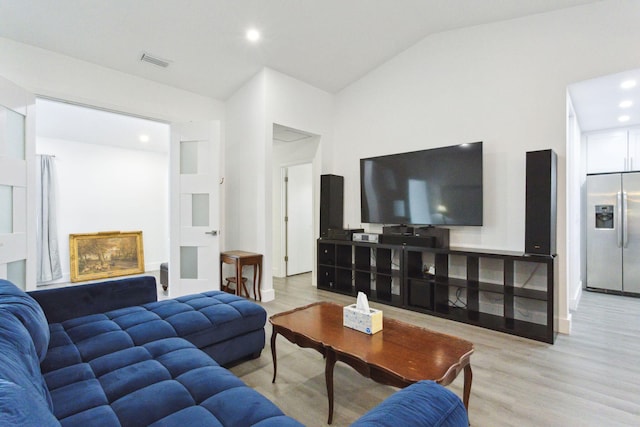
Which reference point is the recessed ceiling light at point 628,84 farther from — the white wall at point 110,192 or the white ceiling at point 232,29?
the white wall at point 110,192

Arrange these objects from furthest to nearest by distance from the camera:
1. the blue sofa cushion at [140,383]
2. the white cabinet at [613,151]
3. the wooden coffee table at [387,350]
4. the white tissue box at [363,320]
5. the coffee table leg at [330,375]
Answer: the white cabinet at [613,151]
the white tissue box at [363,320]
the coffee table leg at [330,375]
the wooden coffee table at [387,350]
the blue sofa cushion at [140,383]

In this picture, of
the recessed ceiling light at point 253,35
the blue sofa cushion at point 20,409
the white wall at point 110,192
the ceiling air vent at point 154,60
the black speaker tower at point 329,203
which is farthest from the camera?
the white wall at point 110,192

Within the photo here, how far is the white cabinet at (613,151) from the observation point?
4348 mm

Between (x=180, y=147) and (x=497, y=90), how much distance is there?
12.7 feet

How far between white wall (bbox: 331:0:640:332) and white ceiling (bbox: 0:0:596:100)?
0.60 feet

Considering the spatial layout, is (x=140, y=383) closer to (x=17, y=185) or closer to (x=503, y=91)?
(x=17, y=185)

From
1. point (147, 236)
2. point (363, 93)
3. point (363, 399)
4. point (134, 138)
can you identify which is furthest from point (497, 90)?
point (147, 236)

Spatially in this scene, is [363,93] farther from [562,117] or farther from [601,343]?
[601,343]

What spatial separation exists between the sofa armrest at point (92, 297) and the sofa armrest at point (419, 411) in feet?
7.35

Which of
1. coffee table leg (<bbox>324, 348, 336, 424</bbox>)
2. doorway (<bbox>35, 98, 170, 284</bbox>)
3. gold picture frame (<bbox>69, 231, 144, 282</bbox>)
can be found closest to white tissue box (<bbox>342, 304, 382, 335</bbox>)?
coffee table leg (<bbox>324, 348, 336, 424</bbox>)

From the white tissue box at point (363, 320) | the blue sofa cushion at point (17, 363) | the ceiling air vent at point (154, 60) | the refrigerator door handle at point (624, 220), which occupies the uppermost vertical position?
the ceiling air vent at point (154, 60)

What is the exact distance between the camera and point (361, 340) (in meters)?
1.83

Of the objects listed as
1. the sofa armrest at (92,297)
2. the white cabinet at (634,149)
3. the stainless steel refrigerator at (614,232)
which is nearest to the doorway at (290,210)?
the sofa armrest at (92,297)

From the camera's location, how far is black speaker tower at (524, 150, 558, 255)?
2836 mm
